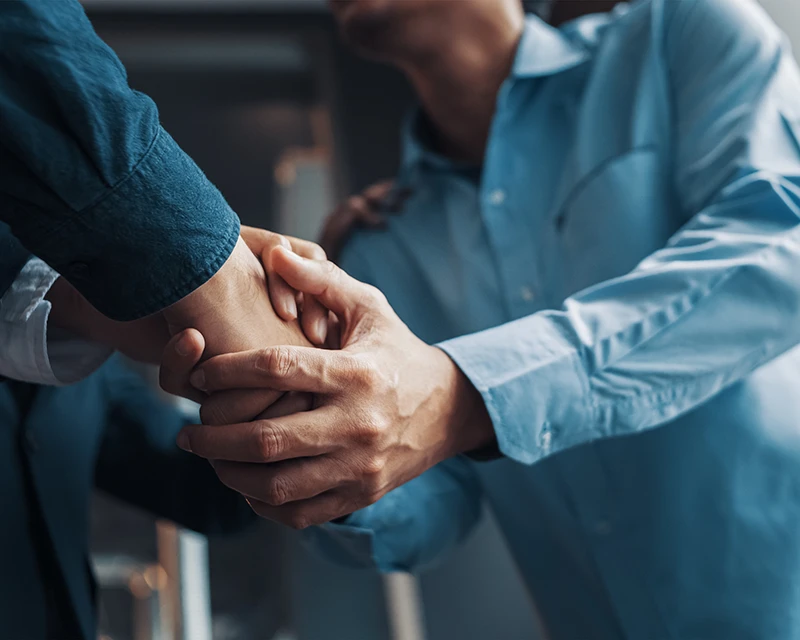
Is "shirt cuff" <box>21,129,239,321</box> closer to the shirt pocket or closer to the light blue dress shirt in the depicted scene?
the light blue dress shirt

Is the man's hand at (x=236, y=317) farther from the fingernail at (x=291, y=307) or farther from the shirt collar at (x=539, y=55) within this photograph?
the shirt collar at (x=539, y=55)

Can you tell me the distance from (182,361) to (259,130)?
1817mm

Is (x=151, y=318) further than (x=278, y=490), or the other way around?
(x=151, y=318)

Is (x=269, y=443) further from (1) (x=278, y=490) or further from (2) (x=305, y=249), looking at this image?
(2) (x=305, y=249)

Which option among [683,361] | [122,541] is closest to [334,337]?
[683,361]

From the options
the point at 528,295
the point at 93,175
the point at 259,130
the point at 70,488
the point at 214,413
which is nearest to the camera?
the point at 93,175

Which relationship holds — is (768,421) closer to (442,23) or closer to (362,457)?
(362,457)

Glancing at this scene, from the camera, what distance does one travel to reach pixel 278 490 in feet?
2.04

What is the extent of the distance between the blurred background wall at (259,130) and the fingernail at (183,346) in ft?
4.19

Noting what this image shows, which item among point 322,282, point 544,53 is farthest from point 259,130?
point 322,282

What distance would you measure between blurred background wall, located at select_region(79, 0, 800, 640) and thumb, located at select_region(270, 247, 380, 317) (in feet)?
4.04

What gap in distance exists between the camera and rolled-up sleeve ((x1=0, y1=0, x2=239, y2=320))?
524mm

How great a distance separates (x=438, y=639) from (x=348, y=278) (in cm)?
115

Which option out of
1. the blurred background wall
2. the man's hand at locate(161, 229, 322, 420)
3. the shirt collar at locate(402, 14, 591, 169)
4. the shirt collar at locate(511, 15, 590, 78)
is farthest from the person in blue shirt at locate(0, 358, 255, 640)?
the blurred background wall
